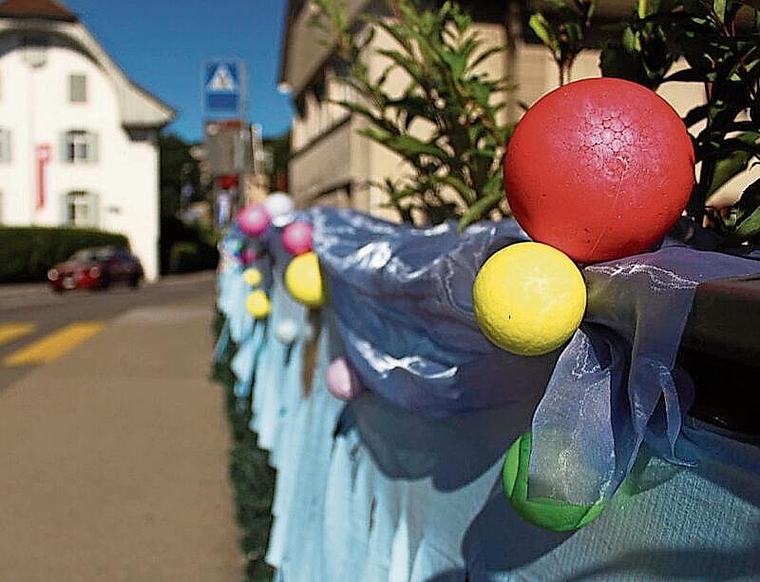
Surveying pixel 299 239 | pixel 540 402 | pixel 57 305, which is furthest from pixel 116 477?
pixel 57 305

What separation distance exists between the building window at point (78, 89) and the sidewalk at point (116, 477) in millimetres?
29295

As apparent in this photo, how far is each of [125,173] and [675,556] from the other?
40.2m

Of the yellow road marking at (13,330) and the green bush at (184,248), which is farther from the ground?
the green bush at (184,248)

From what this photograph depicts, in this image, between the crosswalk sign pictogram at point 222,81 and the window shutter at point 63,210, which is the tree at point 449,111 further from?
the window shutter at point 63,210

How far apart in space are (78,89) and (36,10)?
3.27 metres

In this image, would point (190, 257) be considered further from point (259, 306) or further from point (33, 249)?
point (259, 306)

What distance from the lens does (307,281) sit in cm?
315

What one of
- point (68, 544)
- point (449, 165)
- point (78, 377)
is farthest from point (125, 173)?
point (449, 165)

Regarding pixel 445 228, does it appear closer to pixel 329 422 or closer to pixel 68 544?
pixel 329 422

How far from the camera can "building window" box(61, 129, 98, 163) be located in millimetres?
38812

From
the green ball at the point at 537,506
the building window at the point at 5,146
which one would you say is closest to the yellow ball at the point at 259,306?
the green ball at the point at 537,506

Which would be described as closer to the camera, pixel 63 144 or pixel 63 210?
pixel 63 144

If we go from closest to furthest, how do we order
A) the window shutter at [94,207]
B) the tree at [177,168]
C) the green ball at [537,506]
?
the green ball at [537,506]
the window shutter at [94,207]
the tree at [177,168]

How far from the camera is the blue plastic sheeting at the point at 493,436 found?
1.11 meters
